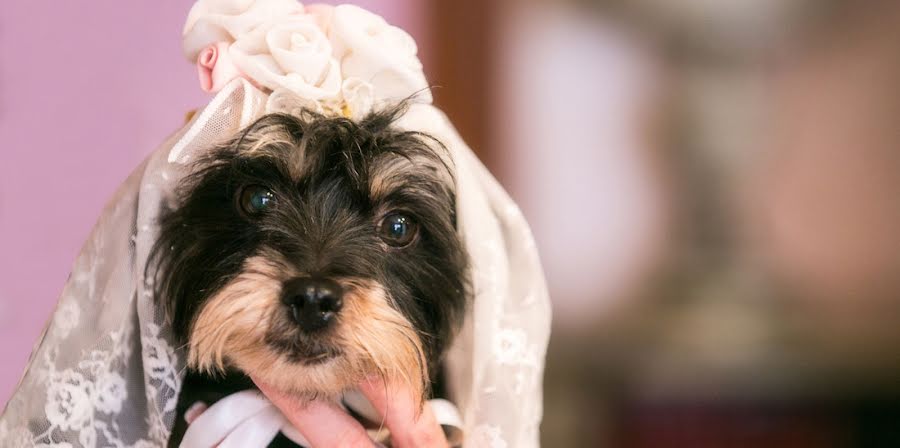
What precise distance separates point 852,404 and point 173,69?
305 cm

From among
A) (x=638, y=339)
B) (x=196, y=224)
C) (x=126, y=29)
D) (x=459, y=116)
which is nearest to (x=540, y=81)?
(x=459, y=116)

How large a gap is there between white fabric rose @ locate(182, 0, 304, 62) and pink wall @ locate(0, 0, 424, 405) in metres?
0.95

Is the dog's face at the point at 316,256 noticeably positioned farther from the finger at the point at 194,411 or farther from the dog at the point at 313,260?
the finger at the point at 194,411

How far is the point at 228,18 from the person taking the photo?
159cm

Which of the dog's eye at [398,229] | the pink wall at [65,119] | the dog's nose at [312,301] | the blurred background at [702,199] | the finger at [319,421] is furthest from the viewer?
the blurred background at [702,199]

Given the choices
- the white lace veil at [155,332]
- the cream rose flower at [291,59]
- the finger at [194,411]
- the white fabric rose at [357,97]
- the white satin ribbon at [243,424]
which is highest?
the cream rose flower at [291,59]

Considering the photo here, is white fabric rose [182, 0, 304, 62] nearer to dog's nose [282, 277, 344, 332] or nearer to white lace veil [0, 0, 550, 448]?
white lace veil [0, 0, 550, 448]

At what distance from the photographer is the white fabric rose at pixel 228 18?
1.60 metres

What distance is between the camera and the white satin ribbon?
1.52 meters

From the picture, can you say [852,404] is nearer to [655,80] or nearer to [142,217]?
[655,80]

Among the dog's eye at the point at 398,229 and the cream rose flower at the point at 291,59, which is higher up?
the cream rose flower at the point at 291,59

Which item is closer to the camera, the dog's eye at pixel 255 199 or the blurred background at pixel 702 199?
the dog's eye at pixel 255 199

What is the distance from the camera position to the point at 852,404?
3.51 m

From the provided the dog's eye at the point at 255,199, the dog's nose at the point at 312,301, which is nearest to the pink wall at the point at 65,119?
the dog's eye at the point at 255,199
